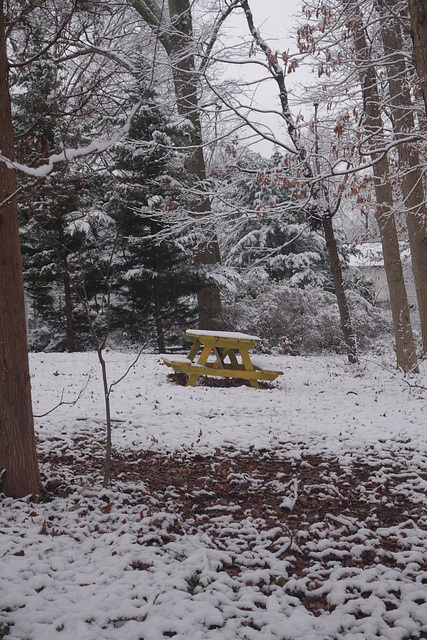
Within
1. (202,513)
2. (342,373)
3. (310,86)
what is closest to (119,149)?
(310,86)

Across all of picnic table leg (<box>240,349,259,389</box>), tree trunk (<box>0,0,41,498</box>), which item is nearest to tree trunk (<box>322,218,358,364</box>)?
picnic table leg (<box>240,349,259,389</box>)

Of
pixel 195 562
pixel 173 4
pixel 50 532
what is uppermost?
pixel 173 4

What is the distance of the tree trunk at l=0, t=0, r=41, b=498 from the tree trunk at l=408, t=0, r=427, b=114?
8.09 feet

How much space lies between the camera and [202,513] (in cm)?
337

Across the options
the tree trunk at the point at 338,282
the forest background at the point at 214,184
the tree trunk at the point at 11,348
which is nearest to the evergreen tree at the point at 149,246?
the forest background at the point at 214,184

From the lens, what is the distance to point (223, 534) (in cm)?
308

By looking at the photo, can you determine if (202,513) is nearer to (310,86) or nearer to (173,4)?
(310,86)

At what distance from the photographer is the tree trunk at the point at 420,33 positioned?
2387mm

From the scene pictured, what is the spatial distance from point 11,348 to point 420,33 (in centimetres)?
295

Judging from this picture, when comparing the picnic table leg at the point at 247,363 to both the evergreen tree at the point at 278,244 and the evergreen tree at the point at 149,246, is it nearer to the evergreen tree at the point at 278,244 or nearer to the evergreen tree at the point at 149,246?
the evergreen tree at the point at 149,246

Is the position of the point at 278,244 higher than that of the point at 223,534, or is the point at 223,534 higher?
the point at 278,244

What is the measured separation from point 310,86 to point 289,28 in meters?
1.40

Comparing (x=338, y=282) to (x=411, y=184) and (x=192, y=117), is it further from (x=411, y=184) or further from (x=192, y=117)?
(x=192, y=117)

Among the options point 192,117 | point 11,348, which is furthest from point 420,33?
point 192,117
